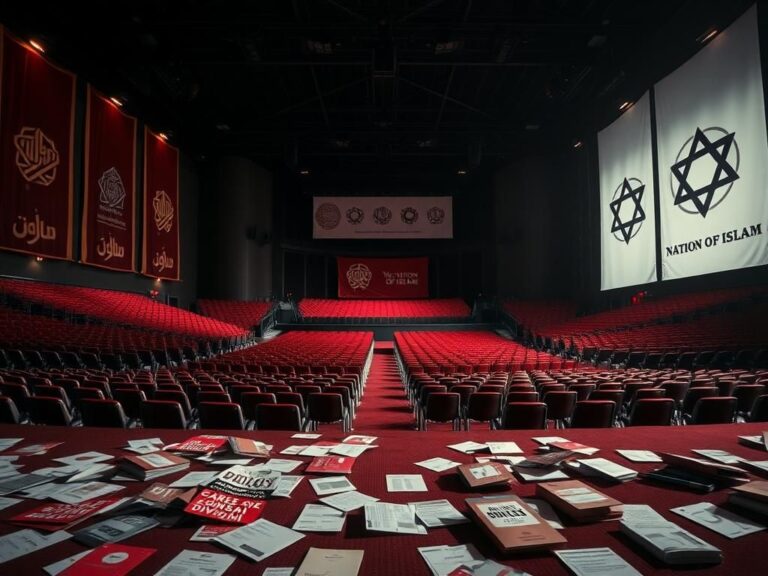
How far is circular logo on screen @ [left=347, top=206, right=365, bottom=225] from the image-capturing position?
2361cm

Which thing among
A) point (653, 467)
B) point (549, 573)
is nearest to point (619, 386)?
point (653, 467)

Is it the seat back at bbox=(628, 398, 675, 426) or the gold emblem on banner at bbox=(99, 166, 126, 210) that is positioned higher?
the gold emblem on banner at bbox=(99, 166, 126, 210)

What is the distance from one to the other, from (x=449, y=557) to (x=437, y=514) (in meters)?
0.28

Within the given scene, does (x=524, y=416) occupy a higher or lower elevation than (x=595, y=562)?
lower

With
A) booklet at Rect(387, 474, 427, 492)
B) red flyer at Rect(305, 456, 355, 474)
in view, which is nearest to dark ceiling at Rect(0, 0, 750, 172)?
red flyer at Rect(305, 456, 355, 474)

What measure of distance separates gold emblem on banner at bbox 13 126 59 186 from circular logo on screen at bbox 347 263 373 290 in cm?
1612

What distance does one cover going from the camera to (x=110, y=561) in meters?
1.24

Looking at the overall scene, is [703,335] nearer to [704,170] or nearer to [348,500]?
[704,170]

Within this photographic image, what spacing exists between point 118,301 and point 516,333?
1543 cm

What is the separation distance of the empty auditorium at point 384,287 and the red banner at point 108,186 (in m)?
0.10

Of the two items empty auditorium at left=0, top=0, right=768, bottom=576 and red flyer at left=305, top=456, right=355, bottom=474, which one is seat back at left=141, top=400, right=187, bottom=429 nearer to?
empty auditorium at left=0, top=0, right=768, bottom=576

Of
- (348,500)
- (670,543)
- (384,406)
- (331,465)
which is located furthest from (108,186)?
(670,543)

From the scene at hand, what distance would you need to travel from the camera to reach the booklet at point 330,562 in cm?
121

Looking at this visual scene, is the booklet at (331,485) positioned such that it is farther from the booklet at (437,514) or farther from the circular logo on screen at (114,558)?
the circular logo on screen at (114,558)
